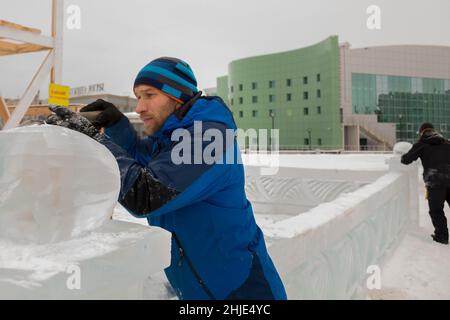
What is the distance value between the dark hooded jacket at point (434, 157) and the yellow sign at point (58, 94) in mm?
5604

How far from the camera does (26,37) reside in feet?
17.2

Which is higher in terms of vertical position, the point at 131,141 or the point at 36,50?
the point at 36,50

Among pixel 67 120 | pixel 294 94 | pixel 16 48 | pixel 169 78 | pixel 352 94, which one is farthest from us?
pixel 294 94

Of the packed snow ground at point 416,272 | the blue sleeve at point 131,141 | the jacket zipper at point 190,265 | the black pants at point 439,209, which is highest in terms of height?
the blue sleeve at point 131,141

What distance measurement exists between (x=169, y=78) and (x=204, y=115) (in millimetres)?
245

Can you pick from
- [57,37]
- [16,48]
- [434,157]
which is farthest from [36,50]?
[434,157]

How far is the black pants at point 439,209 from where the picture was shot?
4.64 metres

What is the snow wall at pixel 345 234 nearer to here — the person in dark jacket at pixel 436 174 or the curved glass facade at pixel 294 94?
the person in dark jacket at pixel 436 174

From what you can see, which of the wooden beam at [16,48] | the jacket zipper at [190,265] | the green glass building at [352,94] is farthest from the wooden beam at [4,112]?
the green glass building at [352,94]

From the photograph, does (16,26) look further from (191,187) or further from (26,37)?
(191,187)

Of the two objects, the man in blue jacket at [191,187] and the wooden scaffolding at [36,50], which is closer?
the man in blue jacket at [191,187]

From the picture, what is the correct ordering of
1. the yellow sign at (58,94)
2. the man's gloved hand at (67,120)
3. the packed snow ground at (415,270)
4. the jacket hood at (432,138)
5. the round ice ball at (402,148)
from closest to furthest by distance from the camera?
the man's gloved hand at (67,120) < the packed snow ground at (415,270) < the jacket hood at (432,138) < the yellow sign at (58,94) < the round ice ball at (402,148)

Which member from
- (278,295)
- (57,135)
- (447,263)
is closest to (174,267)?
(278,295)
